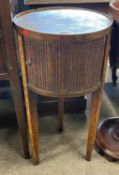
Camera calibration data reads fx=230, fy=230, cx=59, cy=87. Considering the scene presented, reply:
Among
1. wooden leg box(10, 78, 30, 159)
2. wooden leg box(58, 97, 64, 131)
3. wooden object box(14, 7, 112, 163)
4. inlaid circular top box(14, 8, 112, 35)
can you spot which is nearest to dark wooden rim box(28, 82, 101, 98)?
wooden object box(14, 7, 112, 163)

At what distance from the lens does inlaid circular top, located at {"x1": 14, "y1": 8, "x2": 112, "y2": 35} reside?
2.91 feet

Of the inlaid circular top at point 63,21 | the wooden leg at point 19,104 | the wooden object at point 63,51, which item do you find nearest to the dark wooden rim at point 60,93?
the wooden object at point 63,51

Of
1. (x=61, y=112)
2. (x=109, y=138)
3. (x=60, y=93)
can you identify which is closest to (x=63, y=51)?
(x=60, y=93)

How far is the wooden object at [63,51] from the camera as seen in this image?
0.86 meters

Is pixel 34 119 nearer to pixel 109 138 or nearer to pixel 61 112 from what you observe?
pixel 61 112

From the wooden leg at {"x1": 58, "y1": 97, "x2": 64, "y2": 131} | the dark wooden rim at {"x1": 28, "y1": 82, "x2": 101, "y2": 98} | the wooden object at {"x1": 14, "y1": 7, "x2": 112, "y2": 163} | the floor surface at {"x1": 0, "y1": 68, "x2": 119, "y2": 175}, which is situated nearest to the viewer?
the wooden object at {"x1": 14, "y1": 7, "x2": 112, "y2": 163}

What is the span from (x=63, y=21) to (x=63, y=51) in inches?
7.5

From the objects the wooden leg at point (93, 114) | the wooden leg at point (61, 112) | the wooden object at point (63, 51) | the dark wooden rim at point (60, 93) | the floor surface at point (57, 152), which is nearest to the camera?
the wooden object at point (63, 51)

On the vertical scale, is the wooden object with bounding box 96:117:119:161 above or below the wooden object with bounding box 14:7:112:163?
below

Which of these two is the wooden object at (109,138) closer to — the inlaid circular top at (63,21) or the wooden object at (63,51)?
the wooden object at (63,51)

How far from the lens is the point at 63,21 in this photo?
3.23ft

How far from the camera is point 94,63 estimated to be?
3.05 ft

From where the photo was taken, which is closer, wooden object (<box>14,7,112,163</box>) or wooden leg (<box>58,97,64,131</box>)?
wooden object (<box>14,7,112,163</box>)

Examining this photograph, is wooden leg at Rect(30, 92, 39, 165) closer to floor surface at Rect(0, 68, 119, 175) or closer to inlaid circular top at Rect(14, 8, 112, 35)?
floor surface at Rect(0, 68, 119, 175)
